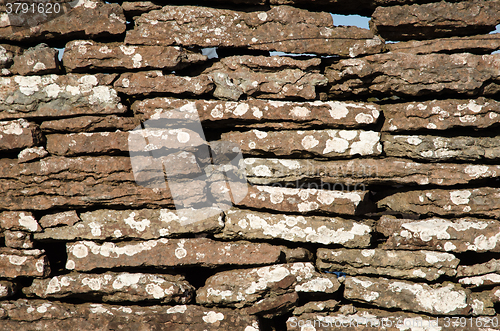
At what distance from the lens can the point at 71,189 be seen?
12.0 feet

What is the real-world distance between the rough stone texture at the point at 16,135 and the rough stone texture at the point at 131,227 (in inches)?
40.1

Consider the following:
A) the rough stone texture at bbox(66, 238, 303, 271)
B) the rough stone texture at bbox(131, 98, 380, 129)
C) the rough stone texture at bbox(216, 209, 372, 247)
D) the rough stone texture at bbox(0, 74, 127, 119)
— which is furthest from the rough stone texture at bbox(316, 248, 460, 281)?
the rough stone texture at bbox(0, 74, 127, 119)

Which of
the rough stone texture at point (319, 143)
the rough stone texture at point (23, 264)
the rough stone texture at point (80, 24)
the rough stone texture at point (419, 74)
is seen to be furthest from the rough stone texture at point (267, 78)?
the rough stone texture at point (23, 264)

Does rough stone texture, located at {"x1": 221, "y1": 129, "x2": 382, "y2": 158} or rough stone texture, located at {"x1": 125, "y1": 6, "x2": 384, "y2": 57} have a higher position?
rough stone texture, located at {"x1": 125, "y1": 6, "x2": 384, "y2": 57}

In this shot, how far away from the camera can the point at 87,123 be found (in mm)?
3664

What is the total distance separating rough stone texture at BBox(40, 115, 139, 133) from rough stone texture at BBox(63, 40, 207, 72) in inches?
22.7

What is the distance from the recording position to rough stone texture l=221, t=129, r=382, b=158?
A: 3.70m

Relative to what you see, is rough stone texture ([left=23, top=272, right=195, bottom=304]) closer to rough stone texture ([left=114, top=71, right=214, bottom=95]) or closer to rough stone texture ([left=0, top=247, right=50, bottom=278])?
rough stone texture ([left=0, top=247, right=50, bottom=278])

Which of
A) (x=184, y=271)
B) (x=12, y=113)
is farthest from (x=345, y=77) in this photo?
(x=12, y=113)

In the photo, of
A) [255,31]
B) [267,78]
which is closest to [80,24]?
[255,31]

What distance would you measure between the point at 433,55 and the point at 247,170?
8.11 feet

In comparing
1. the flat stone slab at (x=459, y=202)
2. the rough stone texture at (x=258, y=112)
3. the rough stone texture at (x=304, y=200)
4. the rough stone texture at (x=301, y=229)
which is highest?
the rough stone texture at (x=258, y=112)

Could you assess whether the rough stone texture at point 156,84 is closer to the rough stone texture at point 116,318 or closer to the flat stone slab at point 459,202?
the rough stone texture at point 116,318

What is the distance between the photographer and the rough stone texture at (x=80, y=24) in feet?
11.8
